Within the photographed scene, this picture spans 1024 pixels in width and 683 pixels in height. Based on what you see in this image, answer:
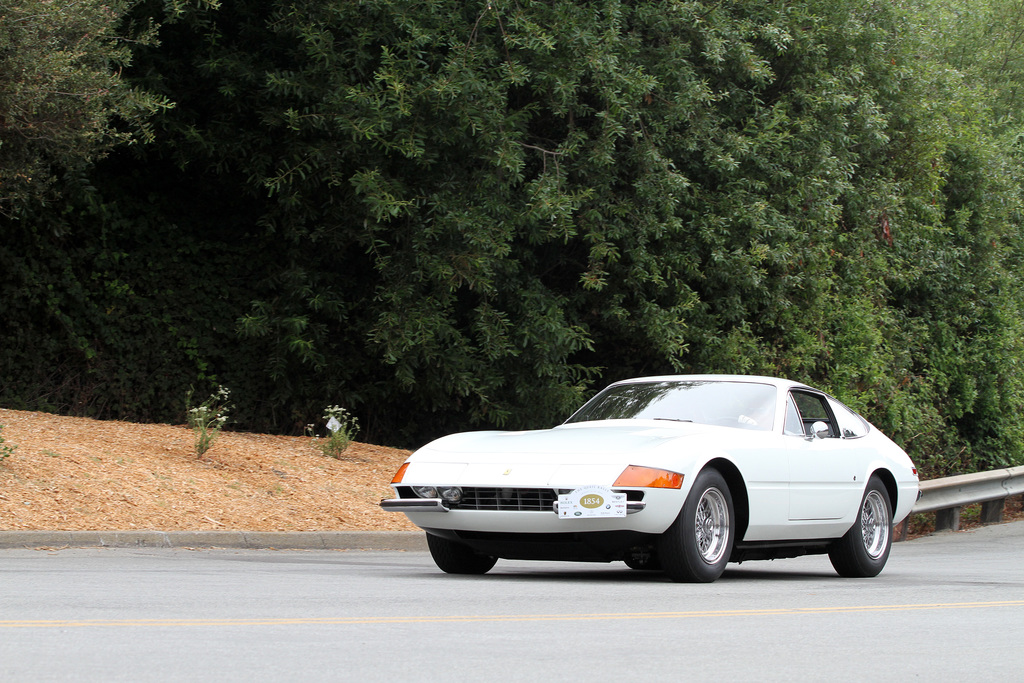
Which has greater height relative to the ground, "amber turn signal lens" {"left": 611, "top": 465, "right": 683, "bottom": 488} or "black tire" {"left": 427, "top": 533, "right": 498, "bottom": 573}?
"amber turn signal lens" {"left": 611, "top": 465, "right": 683, "bottom": 488}

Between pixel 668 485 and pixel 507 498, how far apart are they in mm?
1038

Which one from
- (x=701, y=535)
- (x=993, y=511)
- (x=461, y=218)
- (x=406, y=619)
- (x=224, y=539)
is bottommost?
(x=224, y=539)

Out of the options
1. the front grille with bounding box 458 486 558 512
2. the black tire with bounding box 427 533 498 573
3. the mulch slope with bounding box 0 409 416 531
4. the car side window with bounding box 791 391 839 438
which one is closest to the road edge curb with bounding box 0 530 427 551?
the mulch slope with bounding box 0 409 416 531

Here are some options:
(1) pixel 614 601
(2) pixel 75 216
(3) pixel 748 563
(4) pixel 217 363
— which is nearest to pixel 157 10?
(2) pixel 75 216

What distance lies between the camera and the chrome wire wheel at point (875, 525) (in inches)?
411

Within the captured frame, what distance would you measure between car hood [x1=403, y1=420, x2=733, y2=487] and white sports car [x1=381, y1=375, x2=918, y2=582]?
11 mm

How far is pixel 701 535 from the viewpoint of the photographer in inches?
345

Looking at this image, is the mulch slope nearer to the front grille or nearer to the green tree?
the green tree

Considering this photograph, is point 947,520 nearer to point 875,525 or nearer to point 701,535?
point 875,525

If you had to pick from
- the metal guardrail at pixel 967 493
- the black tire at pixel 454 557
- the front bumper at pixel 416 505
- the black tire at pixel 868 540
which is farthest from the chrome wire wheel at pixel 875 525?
the metal guardrail at pixel 967 493

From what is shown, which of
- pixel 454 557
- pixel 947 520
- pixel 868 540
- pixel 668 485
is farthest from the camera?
pixel 947 520

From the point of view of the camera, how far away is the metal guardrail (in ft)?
51.1

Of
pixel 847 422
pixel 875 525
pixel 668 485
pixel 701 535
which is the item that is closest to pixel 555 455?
pixel 668 485

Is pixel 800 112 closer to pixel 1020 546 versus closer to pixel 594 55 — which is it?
pixel 594 55
